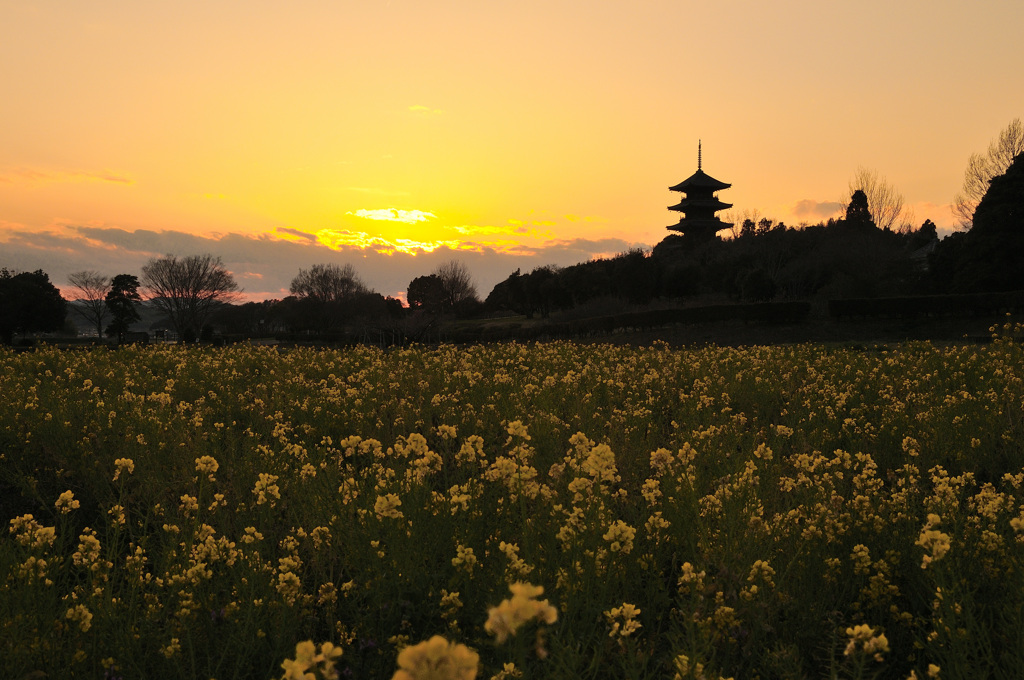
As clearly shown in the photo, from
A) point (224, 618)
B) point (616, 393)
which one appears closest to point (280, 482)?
point (224, 618)

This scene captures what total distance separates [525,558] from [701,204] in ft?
237

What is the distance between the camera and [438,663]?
3.89 ft

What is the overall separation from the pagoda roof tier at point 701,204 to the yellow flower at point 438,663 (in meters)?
73.9

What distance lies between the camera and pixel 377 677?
9.12ft

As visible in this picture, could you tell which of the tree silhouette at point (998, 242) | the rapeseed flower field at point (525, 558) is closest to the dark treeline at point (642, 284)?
the tree silhouette at point (998, 242)

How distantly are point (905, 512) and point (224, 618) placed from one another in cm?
375

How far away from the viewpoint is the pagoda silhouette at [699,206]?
69.6m

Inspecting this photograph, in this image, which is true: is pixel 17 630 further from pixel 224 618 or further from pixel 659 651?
pixel 659 651

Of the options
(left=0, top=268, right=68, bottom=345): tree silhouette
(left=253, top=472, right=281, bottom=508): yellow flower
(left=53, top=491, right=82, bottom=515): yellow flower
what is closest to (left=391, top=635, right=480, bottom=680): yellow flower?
(left=253, top=472, right=281, bottom=508): yellow flower

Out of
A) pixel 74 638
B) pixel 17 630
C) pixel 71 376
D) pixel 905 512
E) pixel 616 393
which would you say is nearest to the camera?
pixel 17 630

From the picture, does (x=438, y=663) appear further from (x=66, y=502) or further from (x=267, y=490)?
(x=66, y=502)

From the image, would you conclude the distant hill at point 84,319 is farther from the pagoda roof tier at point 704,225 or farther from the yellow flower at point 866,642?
the yellow flower at point 866,642

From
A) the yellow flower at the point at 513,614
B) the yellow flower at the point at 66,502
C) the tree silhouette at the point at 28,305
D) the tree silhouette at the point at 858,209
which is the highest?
the tree silhouette at the point at 858,209

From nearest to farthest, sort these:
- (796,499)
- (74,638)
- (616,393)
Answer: (74,638)
(796,499)
(616,393)
